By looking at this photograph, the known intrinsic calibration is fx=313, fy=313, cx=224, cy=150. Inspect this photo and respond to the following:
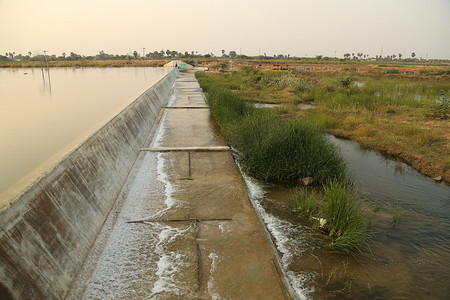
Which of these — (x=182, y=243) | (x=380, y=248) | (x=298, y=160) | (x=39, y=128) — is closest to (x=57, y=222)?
(x=182, y=243)

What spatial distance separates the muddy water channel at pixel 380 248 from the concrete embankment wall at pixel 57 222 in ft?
7.27

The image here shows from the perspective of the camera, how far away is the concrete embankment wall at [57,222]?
97.6 inches

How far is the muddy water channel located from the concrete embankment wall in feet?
7.27

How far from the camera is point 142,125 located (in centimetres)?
888

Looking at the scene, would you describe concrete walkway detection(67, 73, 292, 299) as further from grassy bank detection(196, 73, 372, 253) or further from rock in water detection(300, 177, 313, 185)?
rock in water detection(300, 177, 313, 185)

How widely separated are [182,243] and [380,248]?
2463 millimetres

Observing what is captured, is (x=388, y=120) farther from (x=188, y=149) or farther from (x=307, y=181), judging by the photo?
(x=188, y=149)

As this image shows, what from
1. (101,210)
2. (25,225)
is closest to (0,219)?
(25,225)

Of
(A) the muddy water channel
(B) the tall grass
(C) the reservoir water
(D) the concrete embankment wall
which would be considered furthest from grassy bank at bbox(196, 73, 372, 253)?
(C) the reservoir water

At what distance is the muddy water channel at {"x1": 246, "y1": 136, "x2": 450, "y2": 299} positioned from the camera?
3.21m

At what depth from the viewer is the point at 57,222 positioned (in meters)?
3.14

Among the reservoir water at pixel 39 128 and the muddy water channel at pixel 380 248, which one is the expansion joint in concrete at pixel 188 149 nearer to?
the reservoir water at pixel 39 128

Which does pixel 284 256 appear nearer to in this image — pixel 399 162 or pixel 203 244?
pixel 203 244

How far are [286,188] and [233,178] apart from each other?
956mm
